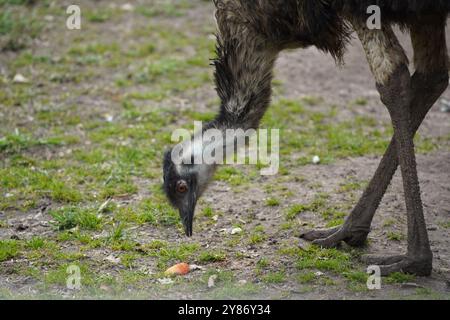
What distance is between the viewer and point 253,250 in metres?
6.88

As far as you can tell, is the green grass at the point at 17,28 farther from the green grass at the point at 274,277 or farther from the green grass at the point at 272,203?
the green grass at the point at 274,277

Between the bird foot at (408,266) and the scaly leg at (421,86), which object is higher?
the scaly leg at (421,86)

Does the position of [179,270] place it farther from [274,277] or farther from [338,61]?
[338,61]

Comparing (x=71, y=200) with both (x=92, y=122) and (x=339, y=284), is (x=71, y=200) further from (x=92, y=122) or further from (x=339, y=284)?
(x=339, y=284)

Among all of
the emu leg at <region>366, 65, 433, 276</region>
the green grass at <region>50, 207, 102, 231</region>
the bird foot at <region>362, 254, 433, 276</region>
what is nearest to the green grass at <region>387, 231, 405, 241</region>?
the bird foot at <region>362, 254, 433, 276</region>

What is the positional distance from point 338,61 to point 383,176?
3.49 ft

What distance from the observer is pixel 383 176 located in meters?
6.57

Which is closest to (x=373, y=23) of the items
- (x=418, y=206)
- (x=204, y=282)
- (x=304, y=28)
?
(x=304, y=28)

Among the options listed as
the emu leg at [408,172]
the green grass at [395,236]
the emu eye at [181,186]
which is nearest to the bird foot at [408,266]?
the emu leg at [408,172]

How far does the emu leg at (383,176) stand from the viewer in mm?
6547

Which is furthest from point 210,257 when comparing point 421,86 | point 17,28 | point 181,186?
point 17,28

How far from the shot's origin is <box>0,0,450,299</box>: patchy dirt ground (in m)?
6.35

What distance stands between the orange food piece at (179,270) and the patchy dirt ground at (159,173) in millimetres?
76
